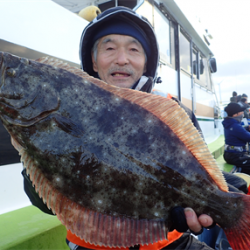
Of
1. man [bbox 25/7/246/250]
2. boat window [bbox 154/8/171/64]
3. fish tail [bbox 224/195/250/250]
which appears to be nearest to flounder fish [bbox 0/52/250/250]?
fish tail [bbox 224/195/250/250]

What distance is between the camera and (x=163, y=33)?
6.53 m

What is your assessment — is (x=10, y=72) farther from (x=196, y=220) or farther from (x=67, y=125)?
(x=196, y=220)

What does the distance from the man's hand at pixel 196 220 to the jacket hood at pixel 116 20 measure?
1.62m

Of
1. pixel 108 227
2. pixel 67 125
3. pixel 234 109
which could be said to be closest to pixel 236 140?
pixel 234 109

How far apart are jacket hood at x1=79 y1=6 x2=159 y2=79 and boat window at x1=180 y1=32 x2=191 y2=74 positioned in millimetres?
5775

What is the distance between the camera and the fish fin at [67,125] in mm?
1236

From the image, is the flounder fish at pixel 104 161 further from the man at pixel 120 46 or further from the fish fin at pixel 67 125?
the man at pixel 120 46

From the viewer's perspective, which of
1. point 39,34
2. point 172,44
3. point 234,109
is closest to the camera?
point 39,34

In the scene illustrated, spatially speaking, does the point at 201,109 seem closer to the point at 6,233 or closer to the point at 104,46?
the point at 104,46

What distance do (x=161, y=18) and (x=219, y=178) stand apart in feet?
20.1

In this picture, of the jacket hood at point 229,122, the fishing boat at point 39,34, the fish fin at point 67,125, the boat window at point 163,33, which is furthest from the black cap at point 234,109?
the fish fin at point 67,125

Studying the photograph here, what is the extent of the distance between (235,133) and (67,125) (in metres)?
6.80

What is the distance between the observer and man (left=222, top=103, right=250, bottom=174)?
6309mm

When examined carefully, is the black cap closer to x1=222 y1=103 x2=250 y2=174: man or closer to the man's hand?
x1=222 y1=103 x2=250 y2=174: man
